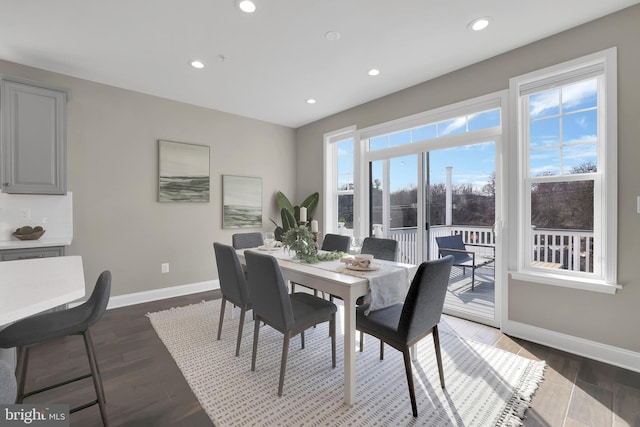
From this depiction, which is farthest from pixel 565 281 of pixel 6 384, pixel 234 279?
pixel 6 384

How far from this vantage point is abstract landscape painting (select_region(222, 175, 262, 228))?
467cm

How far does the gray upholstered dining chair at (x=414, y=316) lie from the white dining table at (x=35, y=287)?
163cm

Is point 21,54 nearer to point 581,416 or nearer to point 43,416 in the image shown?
point 43,416

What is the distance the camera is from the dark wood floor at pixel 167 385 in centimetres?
178

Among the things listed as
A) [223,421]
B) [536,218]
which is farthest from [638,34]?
[223,421]

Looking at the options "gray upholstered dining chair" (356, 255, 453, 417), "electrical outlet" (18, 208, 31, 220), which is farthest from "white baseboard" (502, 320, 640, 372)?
"electrical outlet" (18, 208, 31, 220)

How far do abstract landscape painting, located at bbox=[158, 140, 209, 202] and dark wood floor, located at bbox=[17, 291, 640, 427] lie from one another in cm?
192

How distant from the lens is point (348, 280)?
1.96 metres

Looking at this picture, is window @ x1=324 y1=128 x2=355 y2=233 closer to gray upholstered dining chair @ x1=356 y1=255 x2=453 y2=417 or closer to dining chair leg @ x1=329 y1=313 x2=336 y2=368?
dining chair leg @ x1=329 y1=313 x2=336 y2=368

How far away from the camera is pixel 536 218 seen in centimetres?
288

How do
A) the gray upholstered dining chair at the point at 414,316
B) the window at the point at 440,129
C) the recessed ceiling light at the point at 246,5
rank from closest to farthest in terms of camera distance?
the gray upholstered dining chair at the point at 414,316 < the recessed ceiling light at the point at 246,5 < the window at the point at 440,129

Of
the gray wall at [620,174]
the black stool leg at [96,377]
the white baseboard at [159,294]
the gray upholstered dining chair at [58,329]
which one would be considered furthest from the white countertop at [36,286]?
the gray wall at [620,174]

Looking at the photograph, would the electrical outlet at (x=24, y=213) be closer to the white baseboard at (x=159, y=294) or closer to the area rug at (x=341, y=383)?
the white baseboard at (x=159, y=294)

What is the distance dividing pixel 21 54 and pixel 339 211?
4222mm
